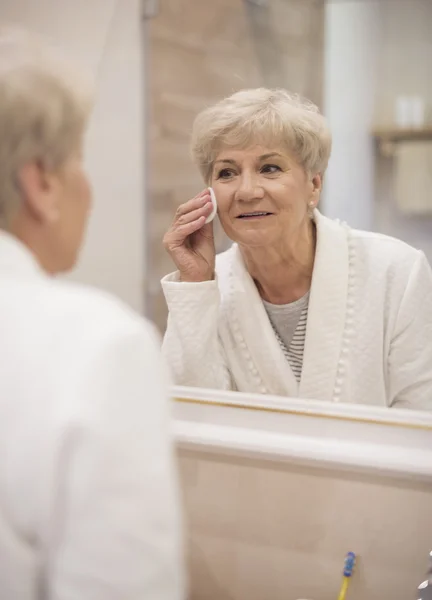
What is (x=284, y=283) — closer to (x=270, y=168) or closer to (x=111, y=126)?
(x=270, y=168)

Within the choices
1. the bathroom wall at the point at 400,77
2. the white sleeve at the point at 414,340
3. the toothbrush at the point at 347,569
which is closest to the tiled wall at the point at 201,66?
the bathroom wall at the point at 400,77

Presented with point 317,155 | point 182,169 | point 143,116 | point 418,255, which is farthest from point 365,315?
point 143,116

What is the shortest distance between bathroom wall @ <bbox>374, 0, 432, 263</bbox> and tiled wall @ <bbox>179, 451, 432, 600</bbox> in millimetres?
395

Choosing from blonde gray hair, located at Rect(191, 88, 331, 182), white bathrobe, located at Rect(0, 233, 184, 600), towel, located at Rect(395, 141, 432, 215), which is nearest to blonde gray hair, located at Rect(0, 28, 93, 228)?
white bathrobe, located at Rect(0, 233, 184, 600)

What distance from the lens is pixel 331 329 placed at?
3.98 ft

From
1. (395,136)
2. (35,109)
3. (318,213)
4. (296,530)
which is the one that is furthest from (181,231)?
(35,109)

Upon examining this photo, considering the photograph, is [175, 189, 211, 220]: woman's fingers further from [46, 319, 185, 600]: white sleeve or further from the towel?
[46, 319, 185, 600]: white sleeve

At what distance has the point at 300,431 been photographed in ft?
3.78

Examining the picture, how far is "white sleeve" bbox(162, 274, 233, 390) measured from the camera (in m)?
1.27

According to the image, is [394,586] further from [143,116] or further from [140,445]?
[143,116]

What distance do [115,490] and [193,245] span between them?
76 centimetres

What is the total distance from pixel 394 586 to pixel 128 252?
775mm

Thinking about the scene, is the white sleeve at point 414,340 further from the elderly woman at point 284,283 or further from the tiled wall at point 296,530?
the tiled wall at point 296,530

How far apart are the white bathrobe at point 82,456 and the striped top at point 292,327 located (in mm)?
659
